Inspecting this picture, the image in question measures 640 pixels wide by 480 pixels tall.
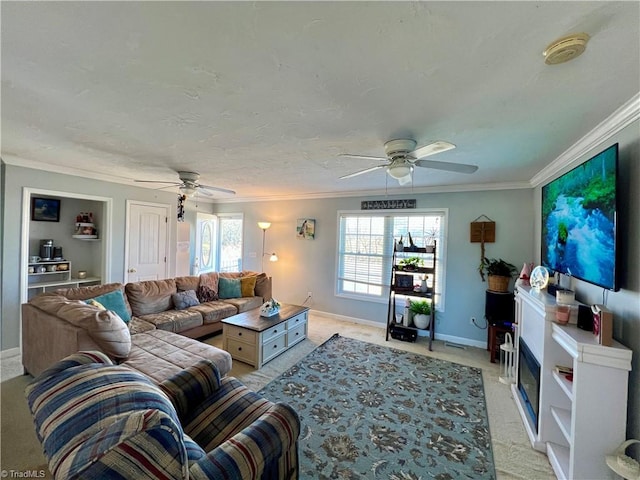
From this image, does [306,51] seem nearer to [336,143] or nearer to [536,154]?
[336,143]

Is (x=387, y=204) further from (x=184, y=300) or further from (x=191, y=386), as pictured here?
(x=191, y=386)

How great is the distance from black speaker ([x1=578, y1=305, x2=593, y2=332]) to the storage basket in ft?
5.87

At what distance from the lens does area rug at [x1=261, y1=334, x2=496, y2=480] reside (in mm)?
1805

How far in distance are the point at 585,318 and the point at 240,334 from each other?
314cm

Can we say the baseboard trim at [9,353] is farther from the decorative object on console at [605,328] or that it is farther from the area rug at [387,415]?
the decorative object on console at [605,328]

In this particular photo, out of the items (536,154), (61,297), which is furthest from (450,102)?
(61,297)

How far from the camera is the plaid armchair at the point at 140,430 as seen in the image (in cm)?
76

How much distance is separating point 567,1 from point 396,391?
2950mm

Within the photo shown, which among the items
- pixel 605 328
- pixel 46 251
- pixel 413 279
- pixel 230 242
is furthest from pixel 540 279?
pixel 46 251

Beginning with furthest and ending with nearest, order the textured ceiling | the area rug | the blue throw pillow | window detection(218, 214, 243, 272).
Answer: window detection(218, 214, 243, 272) < the blue throw pillow < the area rug < the textured ceiling

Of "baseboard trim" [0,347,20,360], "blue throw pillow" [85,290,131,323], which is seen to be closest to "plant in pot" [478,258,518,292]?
"blue throw pillow" [85,290,131,323]

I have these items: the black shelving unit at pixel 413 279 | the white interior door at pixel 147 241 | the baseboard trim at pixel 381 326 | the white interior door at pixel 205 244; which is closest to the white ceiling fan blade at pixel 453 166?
the black shelving unit at pixel 413 279

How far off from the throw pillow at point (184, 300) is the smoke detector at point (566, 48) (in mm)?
4368

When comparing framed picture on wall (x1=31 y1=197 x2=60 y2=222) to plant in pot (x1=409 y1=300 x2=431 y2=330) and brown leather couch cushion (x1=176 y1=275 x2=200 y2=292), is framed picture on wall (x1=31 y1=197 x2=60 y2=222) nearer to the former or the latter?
brown leather couch cushion (x1=176 y1=275 x2=200 y2=292)
